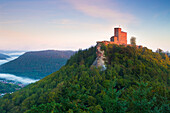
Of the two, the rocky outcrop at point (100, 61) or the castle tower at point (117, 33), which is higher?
the castle tower at point (117, 33)

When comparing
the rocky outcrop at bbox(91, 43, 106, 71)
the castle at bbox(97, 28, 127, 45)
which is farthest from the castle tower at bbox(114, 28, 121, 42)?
the rocky outcrop at bbox(91, 43, 106, 71)

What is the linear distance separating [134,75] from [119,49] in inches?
554

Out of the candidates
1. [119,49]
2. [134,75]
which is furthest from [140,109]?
[119,49]

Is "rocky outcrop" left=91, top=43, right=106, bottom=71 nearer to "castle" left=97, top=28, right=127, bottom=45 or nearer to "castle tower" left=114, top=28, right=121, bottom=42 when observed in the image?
A: "castle" left=97, top=28, right=127, bottom=45

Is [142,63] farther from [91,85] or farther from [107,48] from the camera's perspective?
[91,85]

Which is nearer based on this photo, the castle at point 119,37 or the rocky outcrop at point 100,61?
the rocky outcrop at point 100,61

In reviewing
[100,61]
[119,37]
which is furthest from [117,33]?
[100,61]

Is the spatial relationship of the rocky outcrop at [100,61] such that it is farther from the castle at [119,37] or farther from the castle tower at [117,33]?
the castle tower at [117,33]

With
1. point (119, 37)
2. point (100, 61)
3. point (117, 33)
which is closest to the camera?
point (100, 61)

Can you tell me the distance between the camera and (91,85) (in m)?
49.6

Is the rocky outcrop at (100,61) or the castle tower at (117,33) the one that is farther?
the castle tower at (117,33)

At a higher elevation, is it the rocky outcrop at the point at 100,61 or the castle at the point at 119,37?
the castle at the point at 119,37

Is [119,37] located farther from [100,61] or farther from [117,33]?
[100,61]

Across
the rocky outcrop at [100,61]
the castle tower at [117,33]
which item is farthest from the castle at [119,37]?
the rocky outcrop at [100,61]
